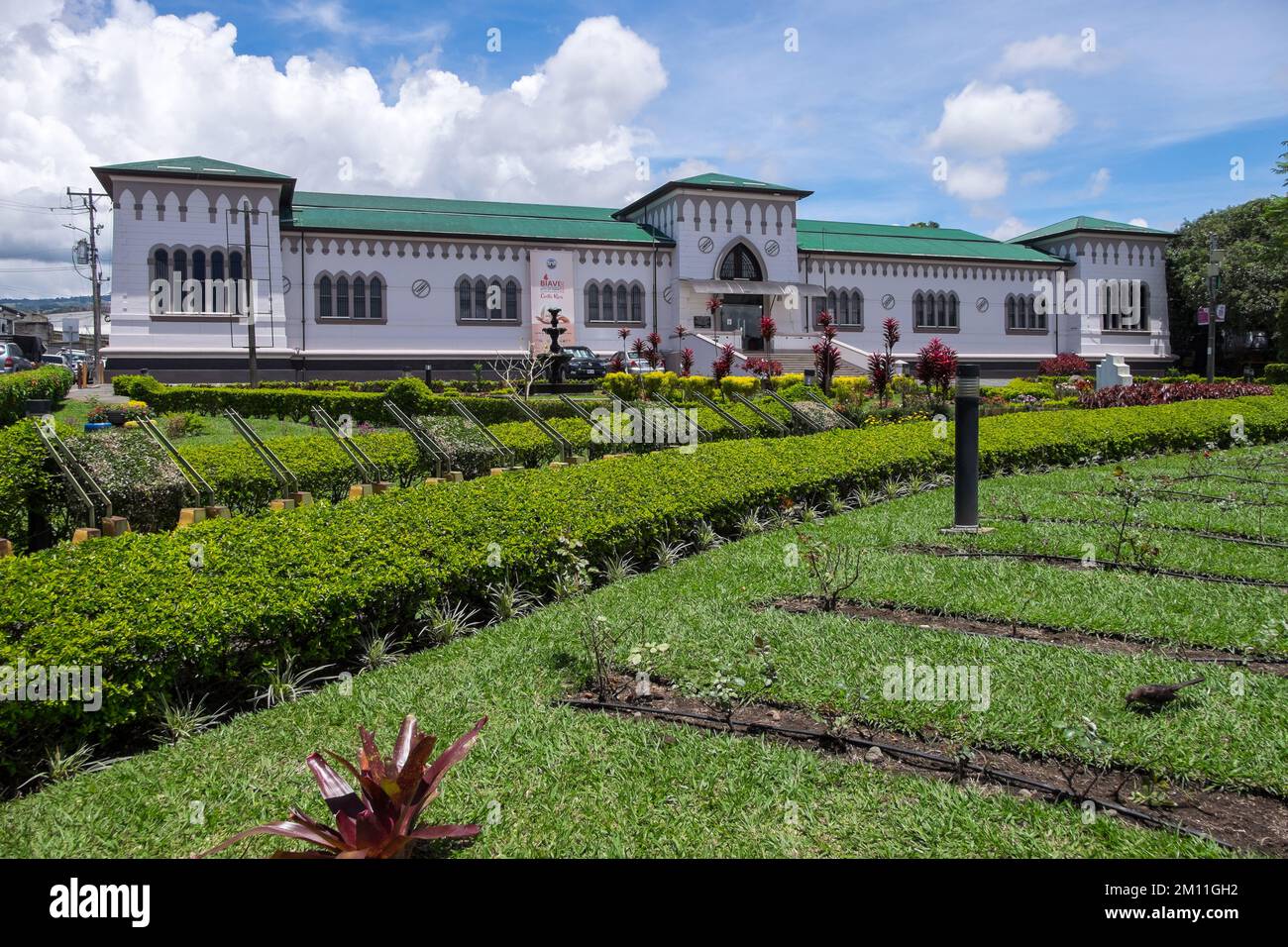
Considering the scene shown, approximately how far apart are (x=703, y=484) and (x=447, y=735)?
5.04m

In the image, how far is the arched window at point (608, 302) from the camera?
3972 centimetres

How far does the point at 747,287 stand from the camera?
40.3 meters

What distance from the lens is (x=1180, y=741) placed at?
4.17 meters

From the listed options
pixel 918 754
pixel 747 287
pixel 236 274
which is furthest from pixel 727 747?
pixel 747 287

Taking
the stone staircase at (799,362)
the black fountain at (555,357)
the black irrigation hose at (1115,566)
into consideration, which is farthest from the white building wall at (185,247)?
the black irrigation hose at (1115,566)

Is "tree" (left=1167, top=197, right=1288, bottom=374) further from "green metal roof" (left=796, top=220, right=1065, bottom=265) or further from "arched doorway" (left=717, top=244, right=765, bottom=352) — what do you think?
"arched doorway" (left=717, top=244, right=765, bottom=352)

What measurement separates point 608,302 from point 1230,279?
29927mm

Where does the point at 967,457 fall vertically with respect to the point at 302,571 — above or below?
above

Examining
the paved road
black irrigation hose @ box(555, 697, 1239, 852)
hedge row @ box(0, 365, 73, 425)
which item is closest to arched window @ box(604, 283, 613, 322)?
the paved road

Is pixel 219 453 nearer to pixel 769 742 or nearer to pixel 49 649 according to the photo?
pixel 49 649

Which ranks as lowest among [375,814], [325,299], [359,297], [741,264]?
[375,814]

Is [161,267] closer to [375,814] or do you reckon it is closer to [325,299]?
[325,299]

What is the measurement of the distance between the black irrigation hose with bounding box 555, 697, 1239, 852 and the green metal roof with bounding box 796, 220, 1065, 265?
40219mm

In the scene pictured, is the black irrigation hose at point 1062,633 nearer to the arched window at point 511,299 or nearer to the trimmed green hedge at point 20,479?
the trimmed green hedge at point 20,479
